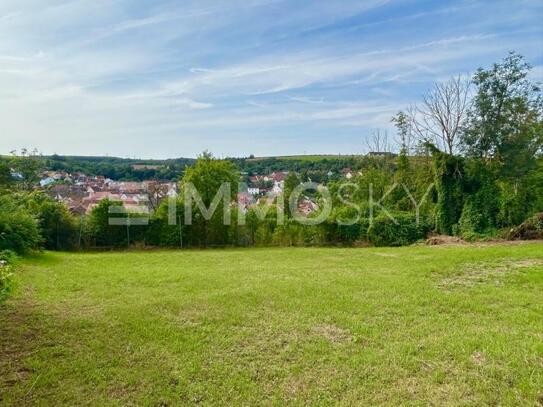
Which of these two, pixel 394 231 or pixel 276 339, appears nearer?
pixel 276 339

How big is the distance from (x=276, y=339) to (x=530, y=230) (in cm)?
1246

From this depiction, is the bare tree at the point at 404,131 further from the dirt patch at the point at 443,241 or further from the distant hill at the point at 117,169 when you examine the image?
the distant hill at the point at 117,169

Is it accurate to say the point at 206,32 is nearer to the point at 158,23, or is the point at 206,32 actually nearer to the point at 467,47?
the point at 158,23

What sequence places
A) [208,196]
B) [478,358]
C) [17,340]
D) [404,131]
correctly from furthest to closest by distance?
[404,131] < [208,196] < [17,340] < [478,358]

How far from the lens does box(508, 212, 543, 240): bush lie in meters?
12.6

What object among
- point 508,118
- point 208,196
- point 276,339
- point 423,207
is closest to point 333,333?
point 276,339

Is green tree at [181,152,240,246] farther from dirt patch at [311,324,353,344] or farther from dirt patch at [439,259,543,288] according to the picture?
dirt patch at [311,324,353,344]

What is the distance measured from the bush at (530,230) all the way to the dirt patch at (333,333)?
11.4 meters

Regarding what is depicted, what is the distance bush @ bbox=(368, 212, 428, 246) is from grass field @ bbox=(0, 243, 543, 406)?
7378 millimetres

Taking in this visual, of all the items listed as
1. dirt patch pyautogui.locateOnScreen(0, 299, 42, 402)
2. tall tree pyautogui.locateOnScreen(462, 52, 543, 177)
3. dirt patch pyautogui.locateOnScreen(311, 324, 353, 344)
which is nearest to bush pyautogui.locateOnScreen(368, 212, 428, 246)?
tall tree pyautogui.locateOnScreen(462, 52, 543, 177)

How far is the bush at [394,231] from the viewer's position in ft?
48.4

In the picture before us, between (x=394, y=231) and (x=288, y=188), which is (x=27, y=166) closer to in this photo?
(x=288, y=188)

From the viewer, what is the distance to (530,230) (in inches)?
500

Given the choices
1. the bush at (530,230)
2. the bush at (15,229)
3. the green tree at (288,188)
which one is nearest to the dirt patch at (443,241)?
the bush at (530,230)
